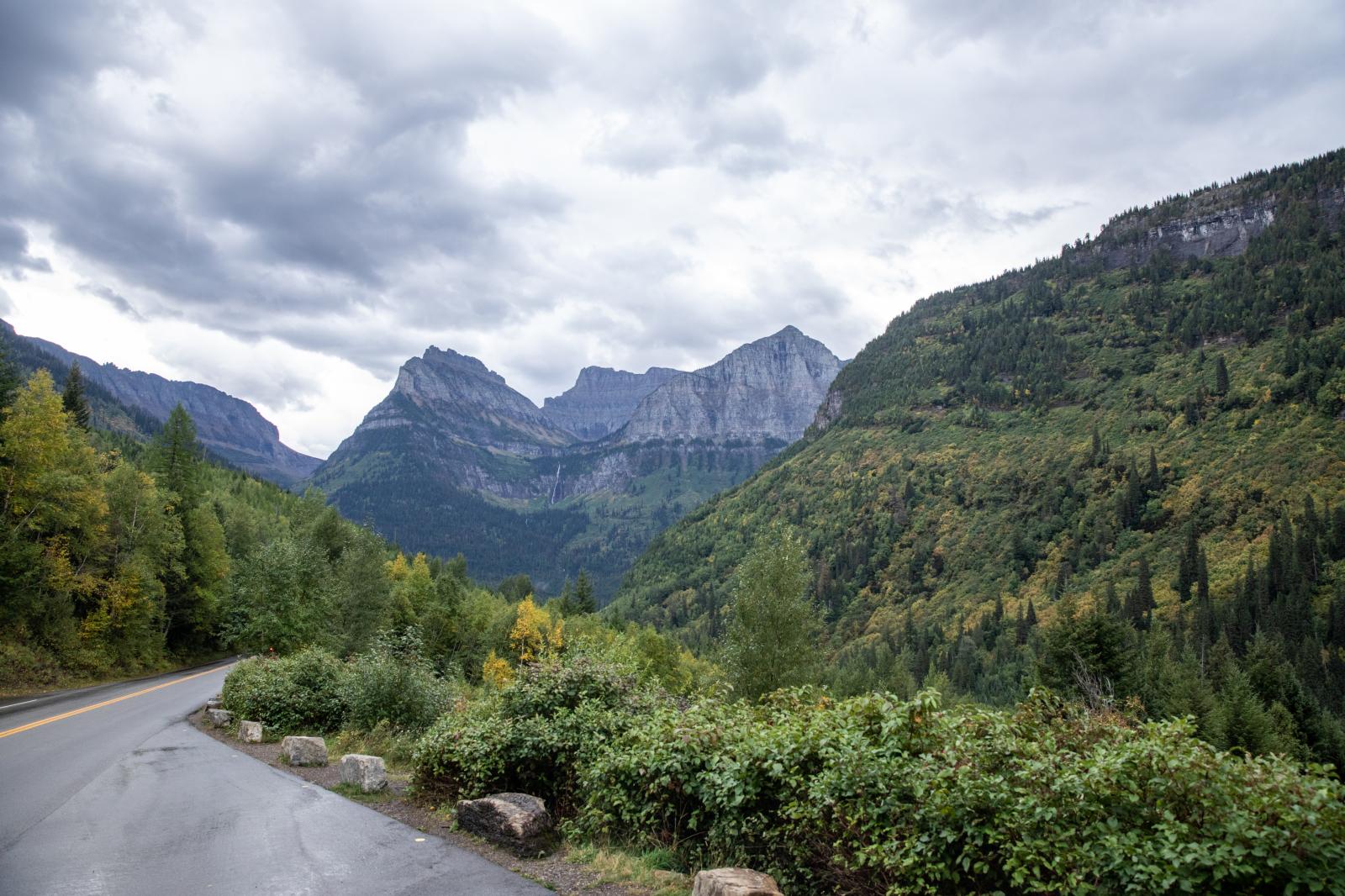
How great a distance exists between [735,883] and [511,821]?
4.46 meters

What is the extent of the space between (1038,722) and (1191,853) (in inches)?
124

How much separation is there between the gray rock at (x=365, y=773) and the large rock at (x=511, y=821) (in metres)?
3.44

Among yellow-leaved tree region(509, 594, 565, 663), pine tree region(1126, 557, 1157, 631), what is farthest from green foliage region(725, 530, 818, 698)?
pine tree region(1126, 557, 1157, 631)

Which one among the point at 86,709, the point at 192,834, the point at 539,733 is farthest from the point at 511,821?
the point at 86,709

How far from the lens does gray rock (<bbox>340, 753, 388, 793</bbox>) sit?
1318 centimetres

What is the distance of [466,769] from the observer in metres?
11.8

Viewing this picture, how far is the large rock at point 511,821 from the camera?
9.78 metres

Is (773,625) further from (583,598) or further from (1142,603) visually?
(1142,603)

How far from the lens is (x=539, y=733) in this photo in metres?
11.5

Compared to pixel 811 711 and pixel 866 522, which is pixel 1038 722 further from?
pixel 866 522

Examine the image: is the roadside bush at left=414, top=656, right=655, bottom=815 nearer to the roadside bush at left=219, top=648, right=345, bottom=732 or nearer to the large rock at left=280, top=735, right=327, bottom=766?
the large rock at left=280, top=735, right=327, bottom=766

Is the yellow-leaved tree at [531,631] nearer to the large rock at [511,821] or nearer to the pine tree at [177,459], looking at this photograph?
the pine tree at [177,459]

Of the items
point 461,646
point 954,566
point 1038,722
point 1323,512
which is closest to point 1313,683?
point 1323,512

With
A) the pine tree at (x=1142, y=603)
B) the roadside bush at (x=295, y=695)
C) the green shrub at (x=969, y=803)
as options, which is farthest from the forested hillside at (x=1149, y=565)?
the green shrub at (x=969, y=803)
